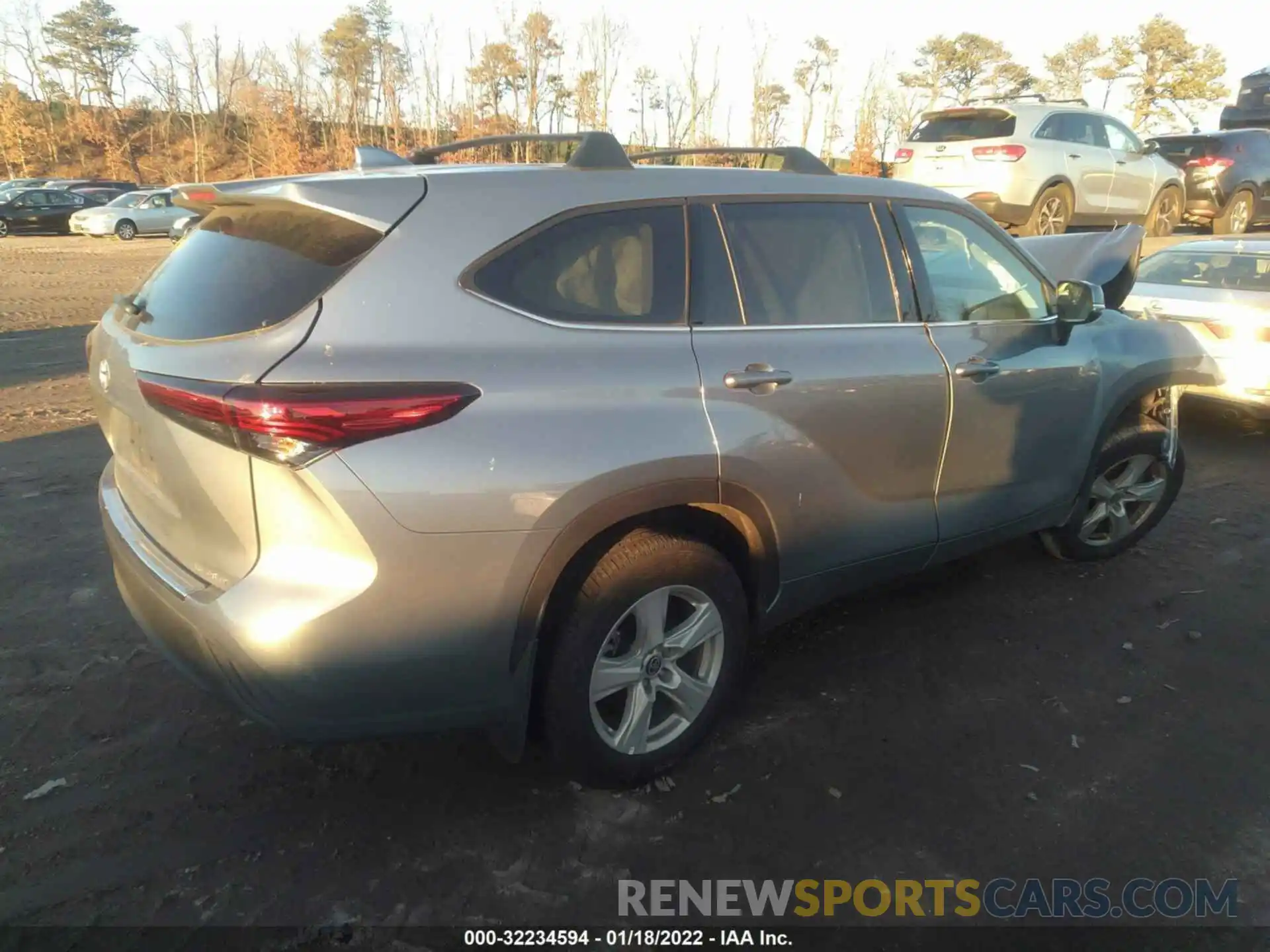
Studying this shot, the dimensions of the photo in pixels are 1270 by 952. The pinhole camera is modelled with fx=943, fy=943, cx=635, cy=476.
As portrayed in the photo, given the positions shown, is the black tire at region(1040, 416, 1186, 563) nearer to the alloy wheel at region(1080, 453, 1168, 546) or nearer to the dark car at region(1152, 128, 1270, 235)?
the alloy wheel at region(1080, 453, 1168, 546)

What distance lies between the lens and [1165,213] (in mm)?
14172

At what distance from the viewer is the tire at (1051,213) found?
446 inches

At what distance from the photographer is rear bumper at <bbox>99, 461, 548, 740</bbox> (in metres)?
2.27

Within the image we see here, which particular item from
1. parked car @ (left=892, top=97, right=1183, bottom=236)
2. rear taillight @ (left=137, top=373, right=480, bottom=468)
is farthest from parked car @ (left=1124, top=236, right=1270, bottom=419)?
rear taillight @ (left=137, top=373, right=480, bottom=468)

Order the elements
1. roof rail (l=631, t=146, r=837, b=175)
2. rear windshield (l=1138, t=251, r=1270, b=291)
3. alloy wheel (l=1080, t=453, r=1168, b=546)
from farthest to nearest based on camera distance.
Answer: rear windshield (l=1138, t=251, r=1270, b=291), alloy wheel (l=1080, t=453, r=1168, b=546), roof rail (l=631, t=146, r=837, b=175)

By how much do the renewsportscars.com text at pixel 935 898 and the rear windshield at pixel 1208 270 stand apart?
5316 millimetres

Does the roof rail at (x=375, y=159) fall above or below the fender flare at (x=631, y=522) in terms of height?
above

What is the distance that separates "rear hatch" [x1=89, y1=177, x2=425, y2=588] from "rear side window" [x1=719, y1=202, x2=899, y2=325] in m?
1.06

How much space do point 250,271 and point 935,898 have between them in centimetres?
249

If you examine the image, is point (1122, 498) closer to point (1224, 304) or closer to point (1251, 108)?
point (1224, 304)

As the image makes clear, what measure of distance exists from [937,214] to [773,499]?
1500mm

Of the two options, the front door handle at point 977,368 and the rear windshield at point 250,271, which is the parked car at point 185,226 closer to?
the rear windshield at point 250,271

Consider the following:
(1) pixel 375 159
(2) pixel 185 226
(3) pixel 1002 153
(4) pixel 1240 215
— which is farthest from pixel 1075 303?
(4) pixel 1240 215

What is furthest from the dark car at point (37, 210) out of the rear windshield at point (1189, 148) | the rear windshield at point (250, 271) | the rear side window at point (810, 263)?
the rear side window at point (810, 263)
